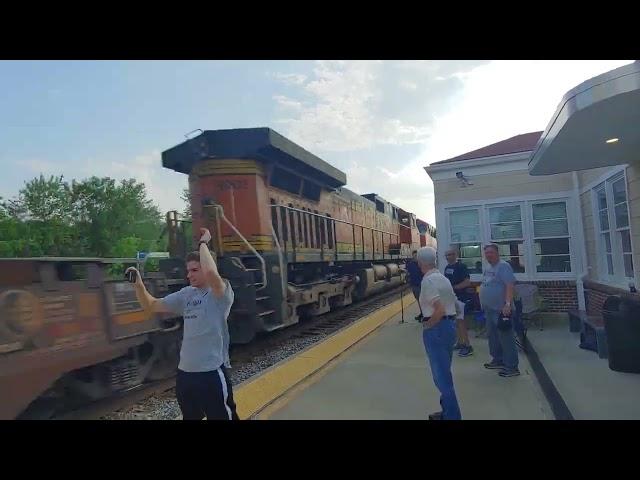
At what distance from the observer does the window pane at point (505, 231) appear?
9.13 meters

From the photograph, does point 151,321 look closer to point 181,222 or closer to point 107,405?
point 107,405

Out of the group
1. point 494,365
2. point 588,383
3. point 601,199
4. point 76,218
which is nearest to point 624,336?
point 588,383

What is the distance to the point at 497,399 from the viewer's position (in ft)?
15.0

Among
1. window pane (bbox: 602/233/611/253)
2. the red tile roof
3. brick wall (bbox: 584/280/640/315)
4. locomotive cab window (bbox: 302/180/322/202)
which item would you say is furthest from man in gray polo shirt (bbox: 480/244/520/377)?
locomotive cab window (bbox: 302/180/322/202)

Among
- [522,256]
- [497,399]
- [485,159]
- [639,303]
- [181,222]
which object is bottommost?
[497,399]

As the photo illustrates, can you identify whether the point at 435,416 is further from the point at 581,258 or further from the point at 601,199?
the point at 581,258

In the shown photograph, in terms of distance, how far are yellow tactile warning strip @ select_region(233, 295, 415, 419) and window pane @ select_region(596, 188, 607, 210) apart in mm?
4720

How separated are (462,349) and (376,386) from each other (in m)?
1.95

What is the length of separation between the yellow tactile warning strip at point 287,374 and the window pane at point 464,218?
3.10m

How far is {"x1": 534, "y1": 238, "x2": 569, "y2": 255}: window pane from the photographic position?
8.86 m

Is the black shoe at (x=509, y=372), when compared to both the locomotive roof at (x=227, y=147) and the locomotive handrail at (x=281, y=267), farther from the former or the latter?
the locomotive roof at (x=227, y=147)

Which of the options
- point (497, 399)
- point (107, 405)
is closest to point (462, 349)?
point (497, 399)

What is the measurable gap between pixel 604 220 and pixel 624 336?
317cm

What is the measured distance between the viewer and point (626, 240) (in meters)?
6.75
